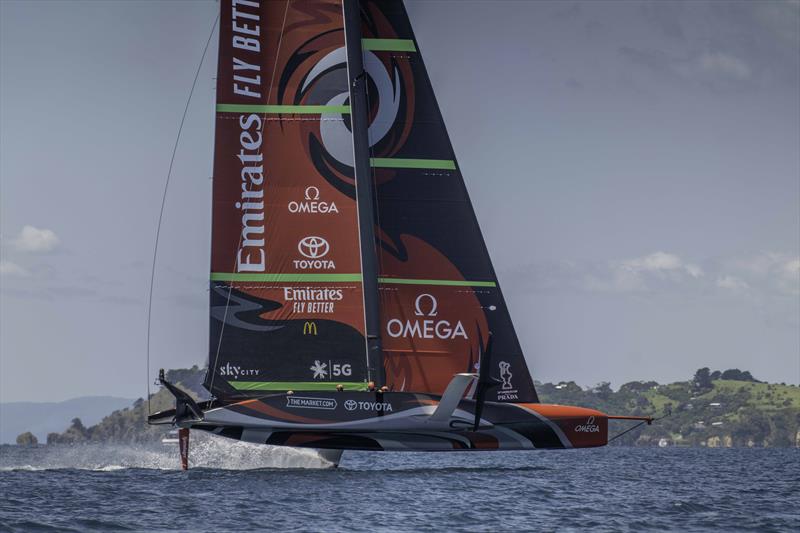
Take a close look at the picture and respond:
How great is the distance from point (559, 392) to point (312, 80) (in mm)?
158919

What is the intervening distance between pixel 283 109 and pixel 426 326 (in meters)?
6.55

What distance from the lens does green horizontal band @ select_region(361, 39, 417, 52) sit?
33125 mm

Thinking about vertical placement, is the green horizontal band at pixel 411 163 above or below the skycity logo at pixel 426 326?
above

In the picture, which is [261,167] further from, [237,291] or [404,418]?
[404,418]

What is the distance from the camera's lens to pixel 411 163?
32688 millimetres

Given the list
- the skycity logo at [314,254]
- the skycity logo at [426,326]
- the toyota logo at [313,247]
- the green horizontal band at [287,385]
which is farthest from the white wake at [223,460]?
the toyota logo at [313,247]

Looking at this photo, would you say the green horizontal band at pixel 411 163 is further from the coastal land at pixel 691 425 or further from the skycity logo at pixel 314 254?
the coastal land at pixel 691 425

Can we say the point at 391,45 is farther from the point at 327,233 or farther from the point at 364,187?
the point at 327,233

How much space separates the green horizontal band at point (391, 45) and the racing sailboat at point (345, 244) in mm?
171

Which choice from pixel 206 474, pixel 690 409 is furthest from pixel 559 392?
pixel 206 474

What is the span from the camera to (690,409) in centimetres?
19500

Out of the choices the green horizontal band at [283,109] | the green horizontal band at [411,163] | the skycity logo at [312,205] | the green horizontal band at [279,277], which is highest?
the green horizontal band at [283,109]

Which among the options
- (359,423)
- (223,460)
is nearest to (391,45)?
(359,423)

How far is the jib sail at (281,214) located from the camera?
104 feet
